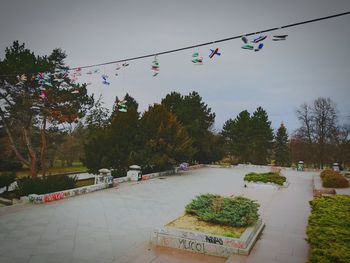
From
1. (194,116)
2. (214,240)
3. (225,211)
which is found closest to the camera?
(214,240)

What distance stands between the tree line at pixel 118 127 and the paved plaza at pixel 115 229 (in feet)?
24.3

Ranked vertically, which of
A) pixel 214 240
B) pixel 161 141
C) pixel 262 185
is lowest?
pixel 262 185

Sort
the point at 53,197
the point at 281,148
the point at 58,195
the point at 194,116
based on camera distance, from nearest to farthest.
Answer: the point at 53,197, the point at 58,195, the point at 194,116, the point at 281,148

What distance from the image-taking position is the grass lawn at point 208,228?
8055 mm

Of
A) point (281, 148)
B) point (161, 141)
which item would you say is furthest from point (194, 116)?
point (281, 148)

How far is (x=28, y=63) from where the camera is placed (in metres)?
23.2

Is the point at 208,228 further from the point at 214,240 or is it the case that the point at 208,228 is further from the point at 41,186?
the point at 41,186

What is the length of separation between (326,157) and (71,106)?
132ft

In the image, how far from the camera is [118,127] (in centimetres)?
2844

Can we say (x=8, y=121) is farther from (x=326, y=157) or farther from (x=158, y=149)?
(x=326, y=157)

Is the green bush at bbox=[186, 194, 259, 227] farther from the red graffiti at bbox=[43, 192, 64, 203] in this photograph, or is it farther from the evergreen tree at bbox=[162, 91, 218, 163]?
the evergreen tree at bbox=[162, 91, 218, 163]

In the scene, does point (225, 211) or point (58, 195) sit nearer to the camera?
point (225, 211)

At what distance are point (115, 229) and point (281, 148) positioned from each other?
169 ft

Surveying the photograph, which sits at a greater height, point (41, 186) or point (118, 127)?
point (118, 127)
